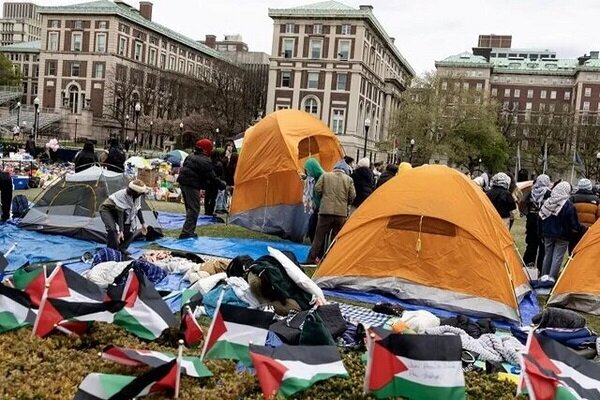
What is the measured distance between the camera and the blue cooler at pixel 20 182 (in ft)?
62.5

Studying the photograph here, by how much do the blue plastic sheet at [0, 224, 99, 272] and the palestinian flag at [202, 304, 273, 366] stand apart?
14.6 feet

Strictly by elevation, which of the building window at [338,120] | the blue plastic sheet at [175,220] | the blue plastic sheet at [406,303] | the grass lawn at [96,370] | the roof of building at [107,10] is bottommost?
the blue plastic sheet at [406,303]

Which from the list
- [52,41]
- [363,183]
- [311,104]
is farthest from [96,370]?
[52,41]

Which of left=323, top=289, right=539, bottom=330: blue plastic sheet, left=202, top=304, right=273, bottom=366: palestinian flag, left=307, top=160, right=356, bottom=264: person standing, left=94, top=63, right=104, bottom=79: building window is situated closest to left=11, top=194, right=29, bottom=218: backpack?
left=307, top=160, right=356, bottom=264: person standing

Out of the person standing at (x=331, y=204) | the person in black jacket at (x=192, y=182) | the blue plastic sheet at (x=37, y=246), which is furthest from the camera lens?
the person in black jacket at (x=192, y=182)

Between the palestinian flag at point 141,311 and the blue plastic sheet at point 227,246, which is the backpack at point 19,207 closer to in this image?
the blue plastic sheet at point 227,246

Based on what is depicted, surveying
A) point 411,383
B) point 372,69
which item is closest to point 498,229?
point 411,383

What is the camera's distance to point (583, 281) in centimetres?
855

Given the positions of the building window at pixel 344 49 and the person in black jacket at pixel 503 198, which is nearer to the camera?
the person in black jacket at pixel 503 198

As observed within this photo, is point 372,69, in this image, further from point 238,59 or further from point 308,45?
point 238,59

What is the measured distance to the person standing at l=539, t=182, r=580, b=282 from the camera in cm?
993

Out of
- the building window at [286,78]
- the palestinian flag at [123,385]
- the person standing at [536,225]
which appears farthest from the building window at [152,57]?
the palestinian flag at [123,385]

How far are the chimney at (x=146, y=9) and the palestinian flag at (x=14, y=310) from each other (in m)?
83.1

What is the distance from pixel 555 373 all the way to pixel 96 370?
11.0 ft
